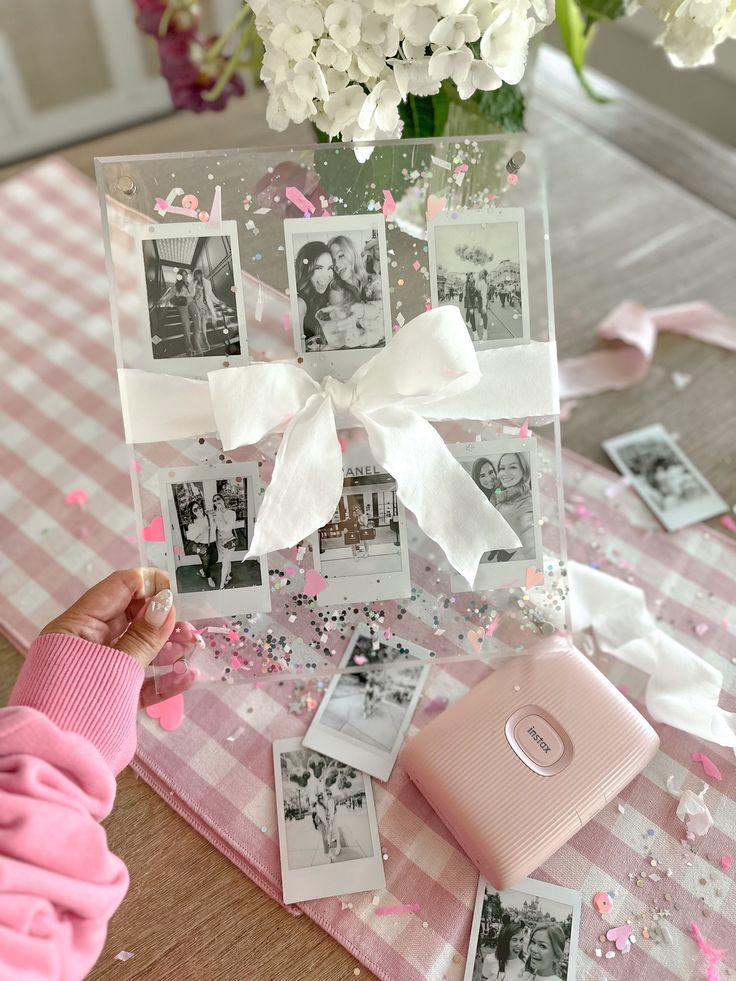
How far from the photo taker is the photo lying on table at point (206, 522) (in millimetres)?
674

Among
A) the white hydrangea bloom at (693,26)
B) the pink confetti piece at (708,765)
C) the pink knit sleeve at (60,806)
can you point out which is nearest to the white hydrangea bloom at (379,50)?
the white hydrangea bloom at (693,26)

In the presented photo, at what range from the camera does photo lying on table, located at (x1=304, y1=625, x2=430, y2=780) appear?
0.71 m

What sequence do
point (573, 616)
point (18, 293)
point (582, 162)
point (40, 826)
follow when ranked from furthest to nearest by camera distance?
1. point (582, 162)
2. point (18, 293)
3. point (573, 616)
4. point (40, 826)

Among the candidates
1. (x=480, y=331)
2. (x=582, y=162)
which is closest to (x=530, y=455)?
(x=480, y=331)

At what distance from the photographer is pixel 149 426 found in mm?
660

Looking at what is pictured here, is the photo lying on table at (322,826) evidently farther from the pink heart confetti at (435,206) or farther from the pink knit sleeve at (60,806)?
the pink heart confetti at (435,206)

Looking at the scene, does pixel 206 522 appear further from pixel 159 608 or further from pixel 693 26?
pixel 693 26

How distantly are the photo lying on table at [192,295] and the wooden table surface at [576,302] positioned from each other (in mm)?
350

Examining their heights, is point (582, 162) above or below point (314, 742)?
above


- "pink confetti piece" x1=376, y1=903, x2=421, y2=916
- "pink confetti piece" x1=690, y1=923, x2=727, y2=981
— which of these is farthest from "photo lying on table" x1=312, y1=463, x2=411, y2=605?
"pink confetti piece" x1=690, y1=923, x2=727, y2=981

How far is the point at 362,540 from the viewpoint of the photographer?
27.2 inches

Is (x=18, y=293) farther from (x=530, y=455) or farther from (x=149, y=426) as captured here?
(x=530, y=455)

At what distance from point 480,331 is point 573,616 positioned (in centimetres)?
29

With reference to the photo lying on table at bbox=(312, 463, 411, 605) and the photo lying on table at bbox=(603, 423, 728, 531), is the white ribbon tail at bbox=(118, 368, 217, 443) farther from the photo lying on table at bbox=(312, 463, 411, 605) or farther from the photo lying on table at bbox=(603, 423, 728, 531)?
the photo lying on table at bbox=(603, 423, 728, 531)
